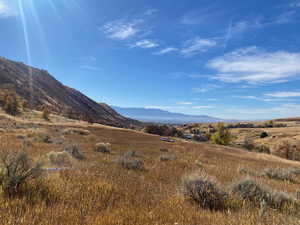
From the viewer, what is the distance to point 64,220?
229 centimetres

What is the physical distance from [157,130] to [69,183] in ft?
199

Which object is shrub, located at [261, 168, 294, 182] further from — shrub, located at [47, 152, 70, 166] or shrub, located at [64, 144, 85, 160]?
shrub, located at [47, 152, 70, 166]

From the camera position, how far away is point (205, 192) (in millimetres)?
3811

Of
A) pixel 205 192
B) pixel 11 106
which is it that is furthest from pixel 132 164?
pixel 11 106

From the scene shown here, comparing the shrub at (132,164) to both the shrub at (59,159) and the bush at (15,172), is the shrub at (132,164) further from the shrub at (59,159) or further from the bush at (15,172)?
the bush at (15,172)

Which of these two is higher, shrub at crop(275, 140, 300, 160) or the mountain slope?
the mountain slope

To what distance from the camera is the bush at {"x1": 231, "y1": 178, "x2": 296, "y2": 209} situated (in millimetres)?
3884

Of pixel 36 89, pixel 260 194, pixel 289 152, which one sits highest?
pixel 36 89

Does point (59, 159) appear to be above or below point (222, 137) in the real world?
above

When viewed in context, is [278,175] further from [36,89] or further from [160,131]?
[36,89]

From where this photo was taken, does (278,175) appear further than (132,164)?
Yes

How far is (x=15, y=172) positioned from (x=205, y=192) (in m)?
3.57

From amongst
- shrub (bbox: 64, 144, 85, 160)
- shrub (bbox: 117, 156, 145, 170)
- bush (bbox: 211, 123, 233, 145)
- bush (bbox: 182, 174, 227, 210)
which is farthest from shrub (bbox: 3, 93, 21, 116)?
bush (bbox: 211, 123, 233, 145)

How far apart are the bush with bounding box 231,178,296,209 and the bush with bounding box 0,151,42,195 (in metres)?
4.36
